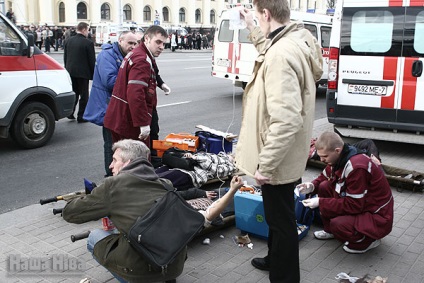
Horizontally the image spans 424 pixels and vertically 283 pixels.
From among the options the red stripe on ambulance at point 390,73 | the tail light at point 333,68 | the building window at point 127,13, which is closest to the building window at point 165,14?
the building window at point 127,13

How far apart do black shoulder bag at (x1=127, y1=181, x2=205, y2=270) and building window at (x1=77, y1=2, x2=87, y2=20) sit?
5643cm

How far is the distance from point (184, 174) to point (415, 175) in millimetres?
2840

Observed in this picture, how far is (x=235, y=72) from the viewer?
13.2 meters

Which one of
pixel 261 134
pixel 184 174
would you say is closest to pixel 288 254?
pixel 261 134

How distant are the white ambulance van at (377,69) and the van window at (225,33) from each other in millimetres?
6152

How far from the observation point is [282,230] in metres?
3.16

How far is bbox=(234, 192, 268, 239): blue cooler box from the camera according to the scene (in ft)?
13.9

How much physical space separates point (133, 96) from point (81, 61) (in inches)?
218

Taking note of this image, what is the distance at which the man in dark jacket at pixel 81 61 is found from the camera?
9773 millimetres

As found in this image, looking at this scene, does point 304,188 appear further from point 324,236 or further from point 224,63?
point 224,63

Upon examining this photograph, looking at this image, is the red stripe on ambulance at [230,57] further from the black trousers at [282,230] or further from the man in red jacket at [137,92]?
the black trousers at [282,230]

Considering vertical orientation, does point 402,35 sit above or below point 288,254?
above

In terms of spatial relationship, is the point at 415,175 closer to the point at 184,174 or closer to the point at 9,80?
the point at 184,174

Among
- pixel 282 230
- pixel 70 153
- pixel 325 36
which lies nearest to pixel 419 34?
pixel 282 230
